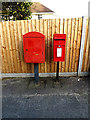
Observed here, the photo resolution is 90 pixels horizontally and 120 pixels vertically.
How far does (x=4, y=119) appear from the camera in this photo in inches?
89.3

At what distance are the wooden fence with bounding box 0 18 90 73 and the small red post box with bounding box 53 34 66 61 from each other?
0.48 m

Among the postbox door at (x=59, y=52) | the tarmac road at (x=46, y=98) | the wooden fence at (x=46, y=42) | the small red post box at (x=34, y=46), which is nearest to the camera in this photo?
the tarmac road at (x=46, y=98)

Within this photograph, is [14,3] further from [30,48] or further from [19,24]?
[30,48]

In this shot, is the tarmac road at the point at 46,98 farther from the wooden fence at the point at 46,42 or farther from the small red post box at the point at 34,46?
the small red post box at the point at 34,46

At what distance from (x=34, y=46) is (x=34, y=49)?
0.09 metres

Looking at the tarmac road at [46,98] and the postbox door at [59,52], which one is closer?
the tarmac road at [46,98]

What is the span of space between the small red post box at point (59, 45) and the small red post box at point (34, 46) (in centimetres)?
38

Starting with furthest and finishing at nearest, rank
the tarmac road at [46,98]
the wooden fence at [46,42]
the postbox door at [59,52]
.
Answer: the wooden fence at [46,42] < the postbox door at [59,52] < the tarmac road at [46,98]

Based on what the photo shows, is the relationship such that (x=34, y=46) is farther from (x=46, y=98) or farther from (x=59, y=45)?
(x=46, y=98)

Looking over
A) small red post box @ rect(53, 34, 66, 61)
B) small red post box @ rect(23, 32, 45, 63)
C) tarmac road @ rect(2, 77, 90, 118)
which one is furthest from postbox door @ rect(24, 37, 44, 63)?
tarmac road @ rect(2, 77, 90, 118)

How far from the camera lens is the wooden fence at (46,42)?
351 cm

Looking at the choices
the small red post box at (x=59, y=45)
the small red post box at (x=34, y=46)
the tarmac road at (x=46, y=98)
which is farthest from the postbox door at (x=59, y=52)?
the tarmac road at (x=46, y=98)

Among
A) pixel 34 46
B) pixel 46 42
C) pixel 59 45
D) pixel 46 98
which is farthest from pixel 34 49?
pixel 46 98

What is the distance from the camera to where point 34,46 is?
3207 mm
